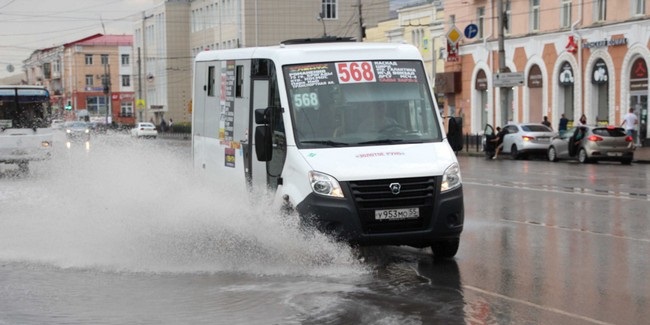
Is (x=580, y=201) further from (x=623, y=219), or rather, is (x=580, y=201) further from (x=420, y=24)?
(x=420, y=24)

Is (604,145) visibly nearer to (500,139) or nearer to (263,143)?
(500,139)

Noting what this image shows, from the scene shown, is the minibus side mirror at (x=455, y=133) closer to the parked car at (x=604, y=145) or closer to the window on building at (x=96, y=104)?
the parked car at (x=604, y=145)

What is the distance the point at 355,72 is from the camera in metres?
12.4

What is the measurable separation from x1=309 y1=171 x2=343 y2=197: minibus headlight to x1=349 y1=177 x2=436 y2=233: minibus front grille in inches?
6.0

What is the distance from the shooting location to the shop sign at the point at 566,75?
48.6 m

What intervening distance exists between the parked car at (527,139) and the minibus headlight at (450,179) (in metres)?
28.6

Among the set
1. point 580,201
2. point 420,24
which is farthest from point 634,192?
point 420,24

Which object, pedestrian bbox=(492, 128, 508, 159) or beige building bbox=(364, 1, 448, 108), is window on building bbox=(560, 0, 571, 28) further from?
beige building bbox=(364, 1, 448, 108)

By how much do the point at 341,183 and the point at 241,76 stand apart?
11.6 ft

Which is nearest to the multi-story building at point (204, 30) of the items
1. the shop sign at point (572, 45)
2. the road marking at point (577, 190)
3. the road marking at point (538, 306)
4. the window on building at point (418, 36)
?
the window on building at point (418, 36)

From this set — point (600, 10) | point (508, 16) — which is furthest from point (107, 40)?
point (600, 10)

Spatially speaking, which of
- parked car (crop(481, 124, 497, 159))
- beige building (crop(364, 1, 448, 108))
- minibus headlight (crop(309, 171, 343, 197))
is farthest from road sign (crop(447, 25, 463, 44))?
minibus headlight (crop(309, 171, 343, 197))

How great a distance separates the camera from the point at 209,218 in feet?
41.6

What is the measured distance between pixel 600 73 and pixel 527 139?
8.01 meters
